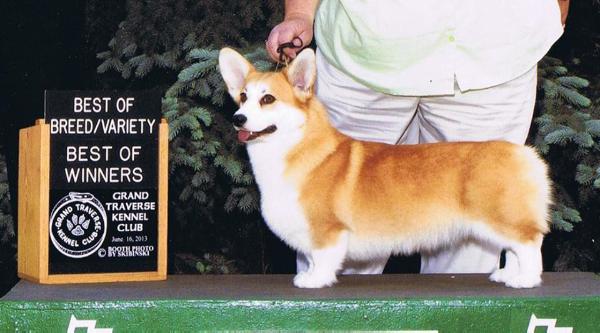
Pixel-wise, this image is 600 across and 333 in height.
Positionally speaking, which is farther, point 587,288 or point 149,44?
point 149,44

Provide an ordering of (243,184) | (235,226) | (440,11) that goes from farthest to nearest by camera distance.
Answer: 1. (235,226)
2. (243,184)
3. (440,11)

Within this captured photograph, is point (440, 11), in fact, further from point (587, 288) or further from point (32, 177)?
point (32, 177)

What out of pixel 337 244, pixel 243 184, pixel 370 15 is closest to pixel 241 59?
pixel 370 15

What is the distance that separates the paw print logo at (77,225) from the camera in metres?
2.68

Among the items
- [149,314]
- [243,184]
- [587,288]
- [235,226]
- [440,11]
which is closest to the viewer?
[149,314]

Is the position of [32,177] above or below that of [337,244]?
above

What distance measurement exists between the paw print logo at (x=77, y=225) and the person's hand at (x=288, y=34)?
79cm

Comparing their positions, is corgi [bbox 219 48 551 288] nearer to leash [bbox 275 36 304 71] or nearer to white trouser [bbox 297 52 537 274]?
leash [bbox 275 36 304 71]

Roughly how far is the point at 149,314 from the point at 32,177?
2.23 feet

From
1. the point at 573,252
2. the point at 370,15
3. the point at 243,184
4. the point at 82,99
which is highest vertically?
the point at 370,15

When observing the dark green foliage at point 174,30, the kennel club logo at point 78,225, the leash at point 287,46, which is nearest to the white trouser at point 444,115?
the leash at point 287,46

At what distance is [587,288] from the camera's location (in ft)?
8.54

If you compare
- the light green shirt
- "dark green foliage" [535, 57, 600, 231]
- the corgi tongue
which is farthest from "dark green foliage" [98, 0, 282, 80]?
the corgi tongue

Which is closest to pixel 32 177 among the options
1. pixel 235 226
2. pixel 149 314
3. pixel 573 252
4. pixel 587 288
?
pixel 149 314
